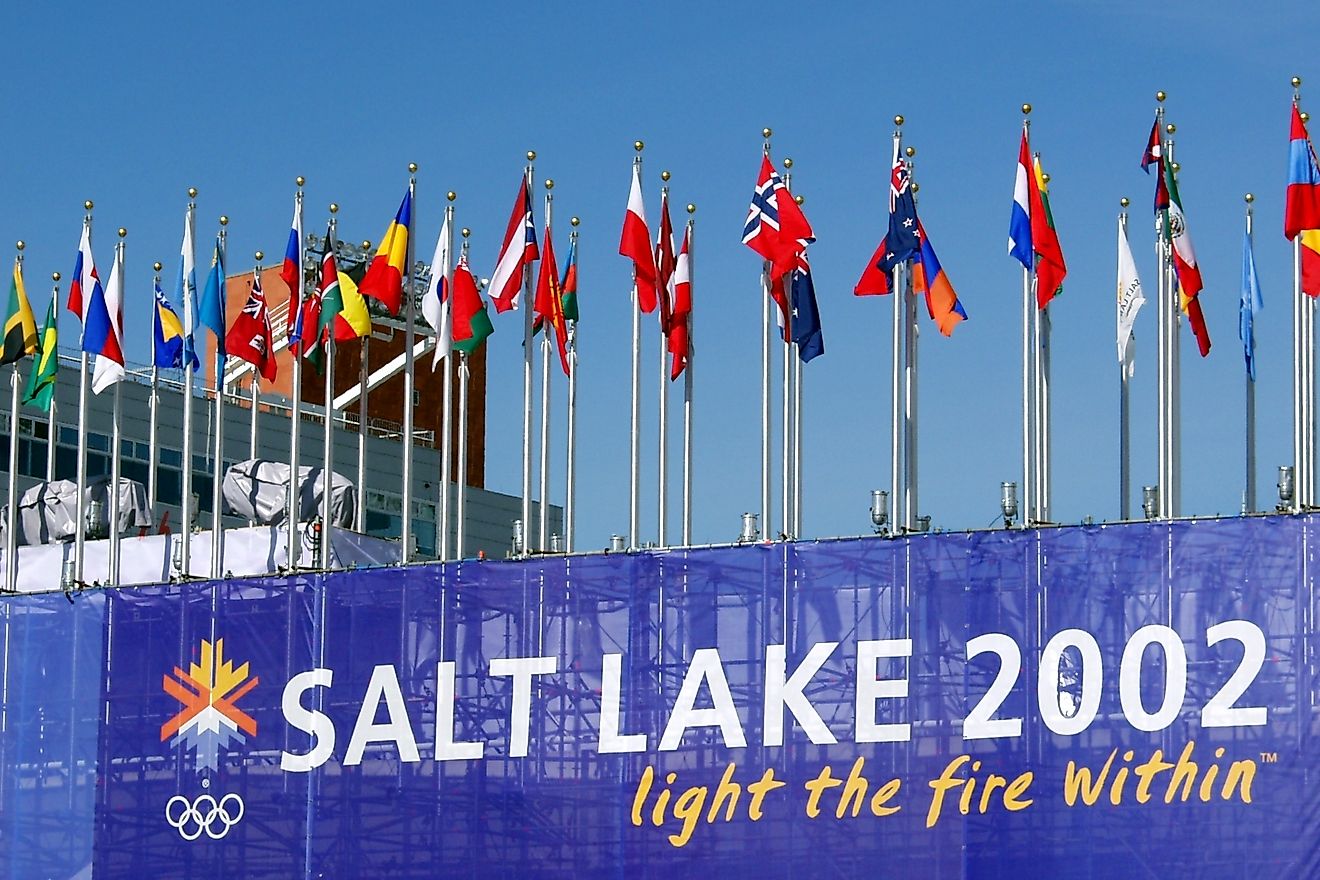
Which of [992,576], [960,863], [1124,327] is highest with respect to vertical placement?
[1124,327]

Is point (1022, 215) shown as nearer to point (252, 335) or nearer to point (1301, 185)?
point (1301, 185)

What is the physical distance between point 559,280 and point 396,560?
6.05 metres

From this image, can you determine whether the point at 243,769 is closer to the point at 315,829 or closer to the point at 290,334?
the point at 315,829

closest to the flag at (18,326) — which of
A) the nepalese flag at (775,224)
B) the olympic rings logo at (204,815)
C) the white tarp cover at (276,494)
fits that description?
the white tarp cover at (276,494)

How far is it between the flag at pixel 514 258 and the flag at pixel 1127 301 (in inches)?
357

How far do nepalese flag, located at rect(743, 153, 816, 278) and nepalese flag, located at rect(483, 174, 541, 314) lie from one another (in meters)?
3.72

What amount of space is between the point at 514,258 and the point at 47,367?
8.96 m

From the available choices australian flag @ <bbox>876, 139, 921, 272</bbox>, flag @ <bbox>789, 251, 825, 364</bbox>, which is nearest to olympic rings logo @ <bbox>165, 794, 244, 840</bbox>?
flag @ <bbox>789, 251, 825, 364</bbox>

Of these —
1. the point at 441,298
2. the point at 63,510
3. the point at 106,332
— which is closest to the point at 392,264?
the point at 441,298

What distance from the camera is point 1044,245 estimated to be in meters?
37.4

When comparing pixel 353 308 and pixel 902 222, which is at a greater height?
pixel 902 222

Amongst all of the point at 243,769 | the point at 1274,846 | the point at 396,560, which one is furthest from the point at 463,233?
the point at 1274,846

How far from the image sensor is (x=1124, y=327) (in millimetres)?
37531

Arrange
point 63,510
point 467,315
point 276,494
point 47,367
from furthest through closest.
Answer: point 63,510, point 276,494, point 47,367, point 467,315
